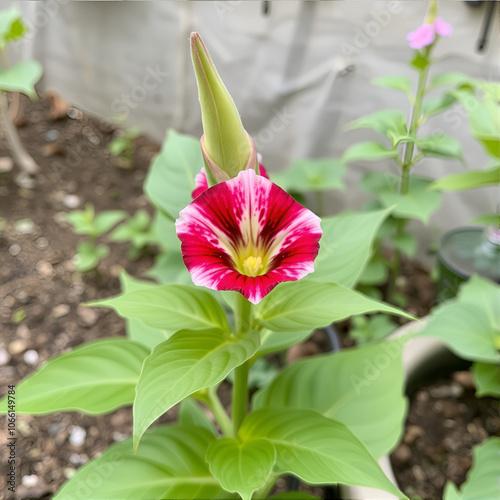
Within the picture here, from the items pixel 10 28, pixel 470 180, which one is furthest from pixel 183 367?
pixel 10 28

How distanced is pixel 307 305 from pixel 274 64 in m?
1.18

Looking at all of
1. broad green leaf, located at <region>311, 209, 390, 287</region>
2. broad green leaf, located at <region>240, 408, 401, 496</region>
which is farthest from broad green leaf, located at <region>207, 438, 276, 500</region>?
broad green leaf, located at <region>311, 209, 390, 287</region>

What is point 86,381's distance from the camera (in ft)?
2.44

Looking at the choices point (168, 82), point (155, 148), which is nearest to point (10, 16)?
point (168, 82)

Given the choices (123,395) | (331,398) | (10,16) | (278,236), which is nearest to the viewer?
(278,236)

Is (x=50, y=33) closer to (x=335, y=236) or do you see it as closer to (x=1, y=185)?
(x=1, y=185)

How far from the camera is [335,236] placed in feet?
2.53

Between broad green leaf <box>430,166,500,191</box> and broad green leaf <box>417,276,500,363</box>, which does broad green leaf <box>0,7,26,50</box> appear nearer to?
broad green leaf <box>430,166,500,191</box>

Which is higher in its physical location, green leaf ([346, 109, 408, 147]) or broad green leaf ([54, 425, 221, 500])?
green leaf ([346, 109, 408, 147])

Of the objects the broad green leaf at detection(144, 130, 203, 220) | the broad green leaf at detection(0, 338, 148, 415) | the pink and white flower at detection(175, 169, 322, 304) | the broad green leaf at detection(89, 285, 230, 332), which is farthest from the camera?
the broad green leaf at detection(144, 130, 203, 220)

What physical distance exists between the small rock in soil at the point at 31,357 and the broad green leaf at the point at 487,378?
1108 millimetres

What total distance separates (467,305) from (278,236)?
0.65 metres

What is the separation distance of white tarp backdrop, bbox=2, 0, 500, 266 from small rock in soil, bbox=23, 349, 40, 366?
851mm

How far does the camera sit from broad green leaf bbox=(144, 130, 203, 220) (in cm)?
80
